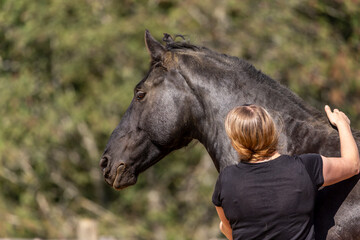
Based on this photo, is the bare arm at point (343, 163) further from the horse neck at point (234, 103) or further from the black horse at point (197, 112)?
the horse neck at point (234, 103)

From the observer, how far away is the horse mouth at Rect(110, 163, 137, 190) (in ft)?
12.6

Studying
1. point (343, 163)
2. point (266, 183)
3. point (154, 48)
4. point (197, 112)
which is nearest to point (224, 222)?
point (266, 183)

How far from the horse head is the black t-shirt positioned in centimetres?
109

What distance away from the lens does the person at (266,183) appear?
254cm

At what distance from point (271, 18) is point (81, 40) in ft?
14.6

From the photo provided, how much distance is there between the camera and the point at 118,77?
13156 mm

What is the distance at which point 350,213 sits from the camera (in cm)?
300

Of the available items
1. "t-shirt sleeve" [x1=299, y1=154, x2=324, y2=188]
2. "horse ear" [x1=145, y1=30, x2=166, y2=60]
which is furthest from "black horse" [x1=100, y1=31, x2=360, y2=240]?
"t-shirt sleeve" [x1=299, y1=154, x2=324, y2=188]

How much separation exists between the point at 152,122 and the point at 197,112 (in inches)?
12.6

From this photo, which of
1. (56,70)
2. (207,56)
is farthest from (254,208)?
(56,70)

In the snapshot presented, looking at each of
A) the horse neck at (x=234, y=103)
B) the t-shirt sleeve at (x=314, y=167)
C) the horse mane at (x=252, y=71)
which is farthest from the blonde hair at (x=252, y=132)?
the horse mane at (x=252, y=71)

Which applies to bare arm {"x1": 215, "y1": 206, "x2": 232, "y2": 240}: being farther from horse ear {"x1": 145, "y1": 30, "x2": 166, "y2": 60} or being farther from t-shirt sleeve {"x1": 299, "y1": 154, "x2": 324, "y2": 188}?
horse ear {"x1": 145, "y1": 30, "x2": 166, "y2": 60}

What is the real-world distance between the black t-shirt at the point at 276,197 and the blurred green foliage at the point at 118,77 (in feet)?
32.2

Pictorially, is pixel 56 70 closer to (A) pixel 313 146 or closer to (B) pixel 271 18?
(B) pixel 271 18
